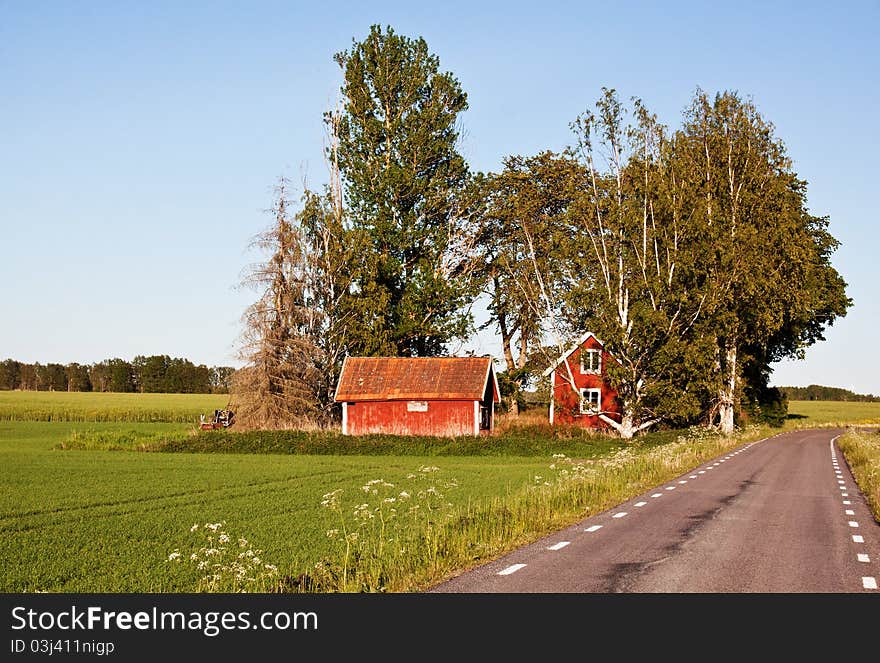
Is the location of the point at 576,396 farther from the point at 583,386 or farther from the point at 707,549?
the point at 707,549

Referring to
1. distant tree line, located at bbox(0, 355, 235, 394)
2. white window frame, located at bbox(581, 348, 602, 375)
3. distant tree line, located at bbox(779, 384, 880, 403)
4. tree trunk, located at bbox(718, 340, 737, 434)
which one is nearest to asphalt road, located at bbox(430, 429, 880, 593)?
tree trunk, located at bbox(718, 340, 737, 434)

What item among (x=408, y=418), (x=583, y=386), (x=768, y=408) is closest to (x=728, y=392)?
(x=583, y=386)

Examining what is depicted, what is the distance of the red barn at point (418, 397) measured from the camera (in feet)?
180

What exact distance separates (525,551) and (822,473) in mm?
19591

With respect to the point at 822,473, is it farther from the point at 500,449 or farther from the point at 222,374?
the point at 222,374

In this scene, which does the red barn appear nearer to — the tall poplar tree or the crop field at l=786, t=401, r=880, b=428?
the tall poplar tree

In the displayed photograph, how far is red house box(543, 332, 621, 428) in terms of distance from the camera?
5655 cm

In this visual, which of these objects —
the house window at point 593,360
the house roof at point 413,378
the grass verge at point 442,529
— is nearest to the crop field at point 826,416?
the house window at point 593,360

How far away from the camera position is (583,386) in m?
62.4

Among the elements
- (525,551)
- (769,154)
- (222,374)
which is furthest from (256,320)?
(222,374)

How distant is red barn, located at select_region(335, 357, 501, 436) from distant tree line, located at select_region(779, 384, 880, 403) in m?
134

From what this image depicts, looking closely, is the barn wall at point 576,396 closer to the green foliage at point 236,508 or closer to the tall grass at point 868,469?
the green foliage at point 236,508
